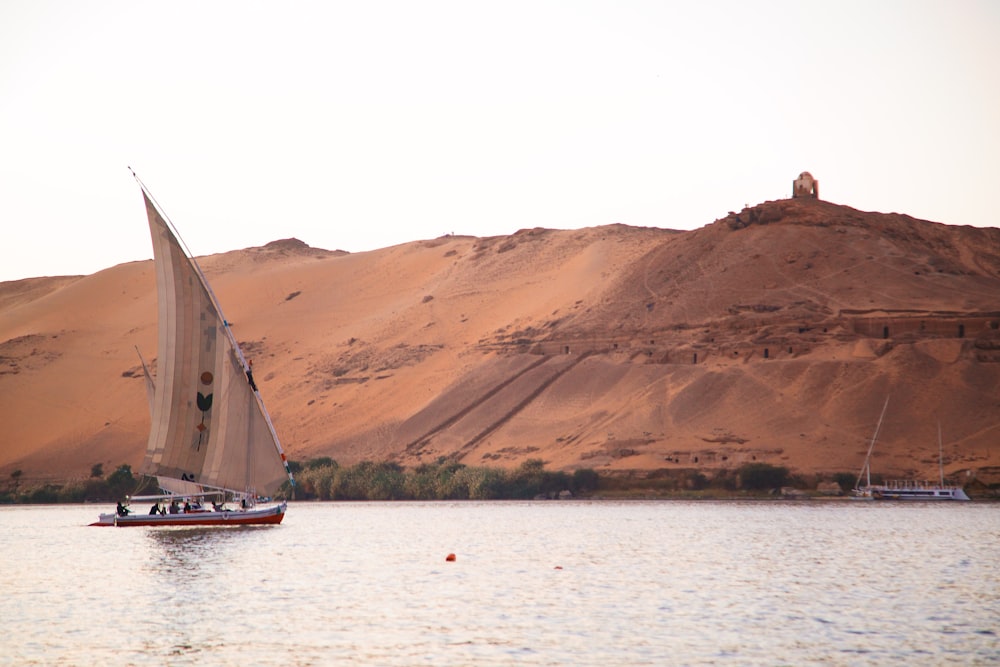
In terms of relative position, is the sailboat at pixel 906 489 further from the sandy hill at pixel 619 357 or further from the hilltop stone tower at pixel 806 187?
the hilltop stone tower at pixel 806 187

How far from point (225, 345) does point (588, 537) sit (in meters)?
13.4

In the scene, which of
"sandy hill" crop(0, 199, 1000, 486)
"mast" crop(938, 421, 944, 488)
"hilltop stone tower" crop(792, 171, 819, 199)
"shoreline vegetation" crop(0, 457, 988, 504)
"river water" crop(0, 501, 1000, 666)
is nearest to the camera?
"river water" crop(0, 501, 1000, 666)

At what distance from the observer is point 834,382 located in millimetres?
70500

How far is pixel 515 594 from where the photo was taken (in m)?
26.5

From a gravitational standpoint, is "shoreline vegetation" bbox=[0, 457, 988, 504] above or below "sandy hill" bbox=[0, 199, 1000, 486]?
below

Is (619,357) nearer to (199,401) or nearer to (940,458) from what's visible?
(940,458)

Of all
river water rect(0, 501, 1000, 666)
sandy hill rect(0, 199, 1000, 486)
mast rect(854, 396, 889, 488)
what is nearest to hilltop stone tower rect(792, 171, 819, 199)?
sandy hill rect(0, 199, 1000, 486)

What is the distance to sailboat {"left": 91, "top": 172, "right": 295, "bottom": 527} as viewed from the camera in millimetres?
42500

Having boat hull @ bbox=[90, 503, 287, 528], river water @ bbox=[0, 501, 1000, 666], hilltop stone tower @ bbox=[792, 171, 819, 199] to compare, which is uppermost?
hilltop stone tower @ bbox=[792, 171, 819, 199]

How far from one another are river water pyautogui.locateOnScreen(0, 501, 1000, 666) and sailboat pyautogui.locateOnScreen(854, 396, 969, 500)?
1257 cm

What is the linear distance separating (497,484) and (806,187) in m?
36.8

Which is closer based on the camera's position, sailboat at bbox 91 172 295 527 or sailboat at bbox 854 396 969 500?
sailboat at bbox 91 172 295 527

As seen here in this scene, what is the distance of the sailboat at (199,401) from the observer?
42500 mm

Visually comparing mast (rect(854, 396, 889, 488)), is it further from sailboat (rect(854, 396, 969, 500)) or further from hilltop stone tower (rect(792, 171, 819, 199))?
hilltop stone tower (rect(792, 171, 819, 199))
